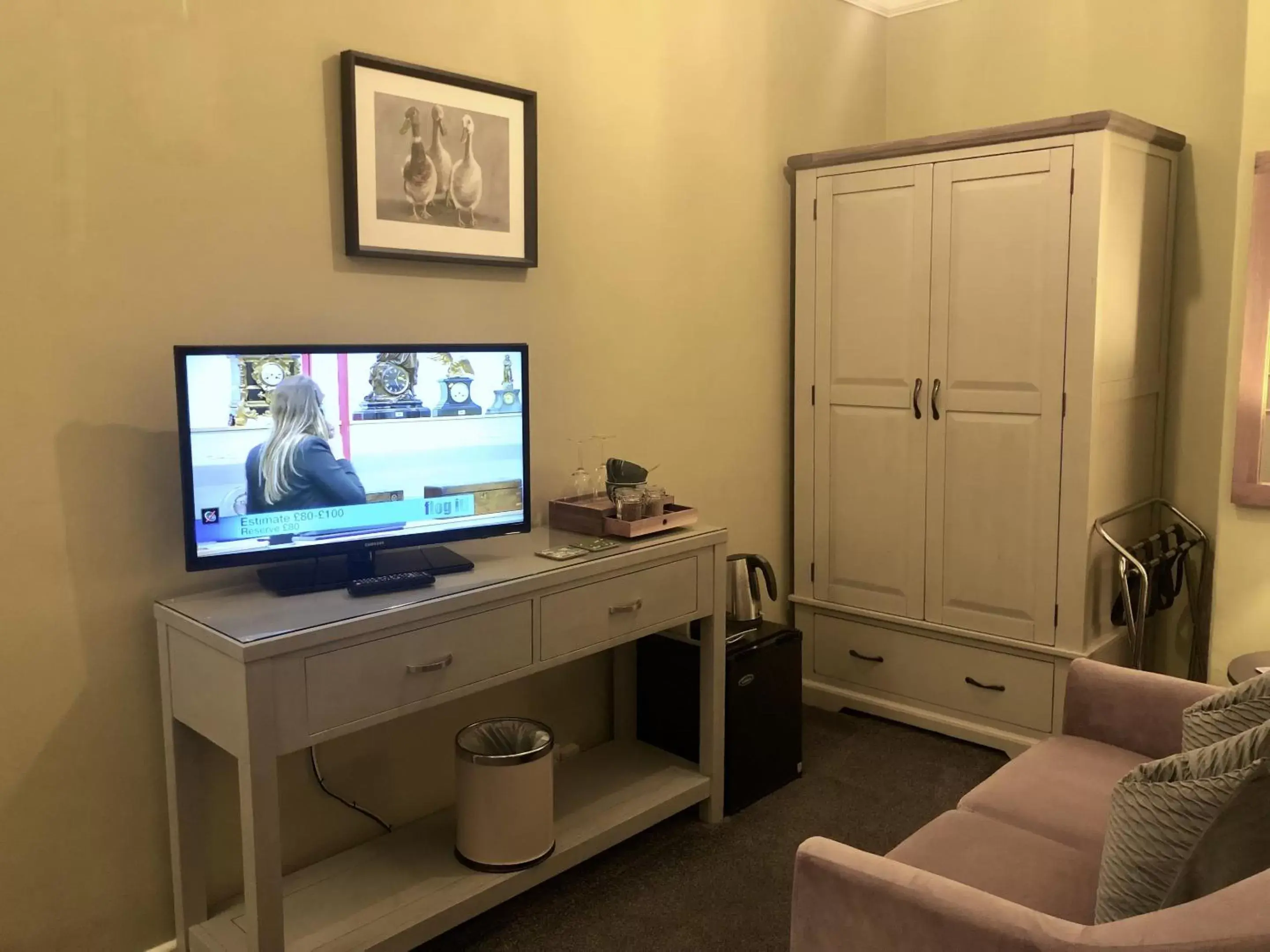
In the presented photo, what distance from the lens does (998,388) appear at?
3123 mm

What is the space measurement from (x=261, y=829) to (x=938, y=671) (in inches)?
87.4

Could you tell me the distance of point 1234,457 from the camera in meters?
2.93

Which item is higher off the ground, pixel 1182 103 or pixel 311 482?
pixel 1182 103

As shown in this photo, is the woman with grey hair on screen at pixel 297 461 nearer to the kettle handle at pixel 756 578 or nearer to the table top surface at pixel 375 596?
the table top surface at pixel 375 596

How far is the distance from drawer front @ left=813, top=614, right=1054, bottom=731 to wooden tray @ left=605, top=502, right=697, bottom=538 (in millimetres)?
1065

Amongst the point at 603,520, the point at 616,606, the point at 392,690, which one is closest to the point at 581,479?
the point at 603,520

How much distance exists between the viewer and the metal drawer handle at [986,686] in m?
3.21

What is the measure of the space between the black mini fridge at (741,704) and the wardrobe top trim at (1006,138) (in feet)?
4.94

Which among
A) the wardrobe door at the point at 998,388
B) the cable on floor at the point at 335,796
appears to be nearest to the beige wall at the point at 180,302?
the cable on floor at the point at 335,796

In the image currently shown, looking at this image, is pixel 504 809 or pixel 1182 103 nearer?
pixel 504 809

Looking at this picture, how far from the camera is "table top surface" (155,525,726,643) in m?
1.92

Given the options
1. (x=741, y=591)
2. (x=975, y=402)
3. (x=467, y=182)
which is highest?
(x=467, y=182)

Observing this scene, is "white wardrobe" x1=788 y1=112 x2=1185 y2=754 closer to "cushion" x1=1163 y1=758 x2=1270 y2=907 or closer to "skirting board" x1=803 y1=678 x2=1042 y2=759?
"skirting board" x1=803 y1=678 x2=1042 y2=759

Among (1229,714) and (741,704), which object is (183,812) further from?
(1229,714)
